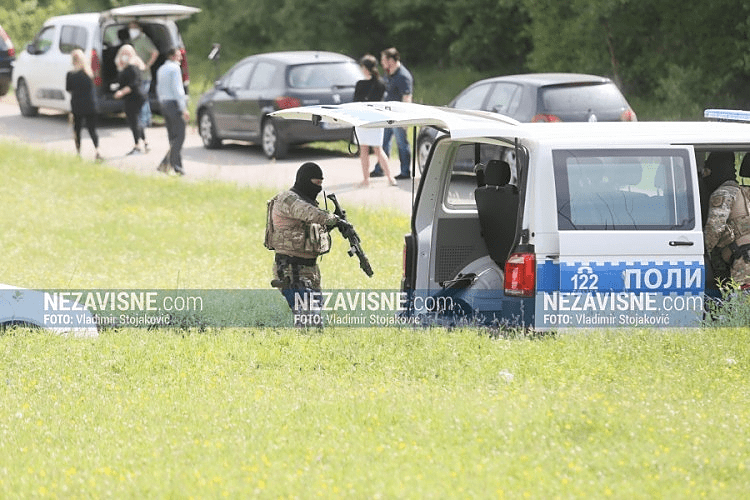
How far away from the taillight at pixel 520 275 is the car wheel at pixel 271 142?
12.4 metres

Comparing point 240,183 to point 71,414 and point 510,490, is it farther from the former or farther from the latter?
point 510,490

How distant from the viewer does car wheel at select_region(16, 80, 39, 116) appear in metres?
25.9

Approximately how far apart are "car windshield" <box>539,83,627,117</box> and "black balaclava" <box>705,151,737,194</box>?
23.9 feet

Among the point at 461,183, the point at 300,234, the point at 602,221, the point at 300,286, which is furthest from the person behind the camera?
the point at 300,286

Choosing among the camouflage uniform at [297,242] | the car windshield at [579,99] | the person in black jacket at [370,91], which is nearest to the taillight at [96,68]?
the person in black jacket at [370,91]

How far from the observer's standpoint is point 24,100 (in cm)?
2612

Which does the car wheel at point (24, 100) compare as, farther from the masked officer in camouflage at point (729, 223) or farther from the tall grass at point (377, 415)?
the masked officer in camouflage at point (729, 223)

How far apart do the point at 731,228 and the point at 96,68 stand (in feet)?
53.6

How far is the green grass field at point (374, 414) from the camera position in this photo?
5988mm

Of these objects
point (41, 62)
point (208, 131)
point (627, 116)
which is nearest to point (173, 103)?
point (208, 131)

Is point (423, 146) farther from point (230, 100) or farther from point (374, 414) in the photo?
point (374, 414)

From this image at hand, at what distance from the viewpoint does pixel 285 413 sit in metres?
7.08

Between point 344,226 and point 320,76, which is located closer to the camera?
point 344,226

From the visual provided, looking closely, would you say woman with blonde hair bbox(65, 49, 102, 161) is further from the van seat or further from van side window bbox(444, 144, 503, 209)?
the van seat
